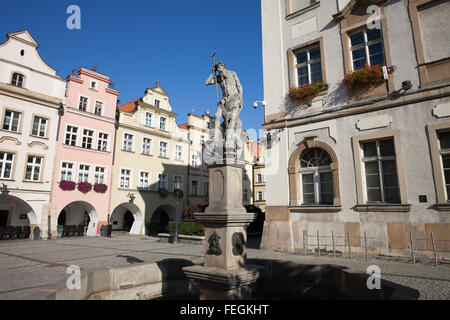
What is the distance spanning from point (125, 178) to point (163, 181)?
13.0ft

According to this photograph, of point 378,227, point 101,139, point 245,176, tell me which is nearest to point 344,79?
point 378,227

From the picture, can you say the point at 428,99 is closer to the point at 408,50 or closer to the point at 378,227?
the point at 408,50

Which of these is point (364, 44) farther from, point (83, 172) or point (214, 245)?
point (83, 172)

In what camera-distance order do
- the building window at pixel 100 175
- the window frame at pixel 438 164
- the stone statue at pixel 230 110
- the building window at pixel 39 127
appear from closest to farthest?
the stone statue at pixel 230 110 < the window frame at pixel 438 164 < the building window at pixel 39 127 < the building window at pixel 100 175

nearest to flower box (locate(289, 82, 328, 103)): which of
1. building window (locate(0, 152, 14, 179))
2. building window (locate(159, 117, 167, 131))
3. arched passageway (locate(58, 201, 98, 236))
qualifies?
building window (locate(0, 152, 14, 179))

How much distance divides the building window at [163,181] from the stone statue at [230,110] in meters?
23.3

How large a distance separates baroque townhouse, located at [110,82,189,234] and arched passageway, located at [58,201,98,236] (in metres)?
1.68

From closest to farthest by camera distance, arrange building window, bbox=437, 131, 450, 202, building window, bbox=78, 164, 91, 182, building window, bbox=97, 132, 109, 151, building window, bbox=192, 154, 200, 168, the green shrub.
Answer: building window, bbox=437, 131, 450, 202 → the green shrub → building window, bbox=78, 164, 91, 182 → building window, bbox=97, 132, 109, 151 → building window, bbox=192, 154, 200, 168

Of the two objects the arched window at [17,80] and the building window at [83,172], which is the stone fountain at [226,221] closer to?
the building window at [83,172]

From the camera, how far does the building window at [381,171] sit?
9.52 m

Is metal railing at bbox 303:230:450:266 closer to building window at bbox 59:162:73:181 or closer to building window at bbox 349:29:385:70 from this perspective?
building window at bbox 349:29:385:70

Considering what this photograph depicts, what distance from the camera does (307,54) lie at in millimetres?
12039

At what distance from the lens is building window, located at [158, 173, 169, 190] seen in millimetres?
28797

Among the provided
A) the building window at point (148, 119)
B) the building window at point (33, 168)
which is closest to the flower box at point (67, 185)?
the building window at point (33, 168)
